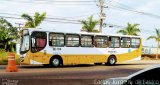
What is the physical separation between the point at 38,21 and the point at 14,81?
40186 mm

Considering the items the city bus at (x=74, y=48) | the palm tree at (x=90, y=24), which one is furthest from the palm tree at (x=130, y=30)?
the city bus at (x=74, y=48)

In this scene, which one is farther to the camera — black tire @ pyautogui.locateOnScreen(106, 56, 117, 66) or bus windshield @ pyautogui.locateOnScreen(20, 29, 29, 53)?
black tire @ pyautogui.locateOnScreen(106, 56, 117, 66)

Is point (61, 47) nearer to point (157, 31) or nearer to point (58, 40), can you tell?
point (58, 40)

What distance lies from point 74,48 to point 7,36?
29.3 m

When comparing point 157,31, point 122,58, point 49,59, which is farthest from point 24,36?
point 157,31

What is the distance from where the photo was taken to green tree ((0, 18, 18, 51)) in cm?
5447

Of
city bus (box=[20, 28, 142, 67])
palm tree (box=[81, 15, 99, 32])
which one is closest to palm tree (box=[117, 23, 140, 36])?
palm tree (box=[81, 15, 99, 32])

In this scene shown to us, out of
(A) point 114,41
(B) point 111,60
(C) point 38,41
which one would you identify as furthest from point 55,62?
(A) point 114,41

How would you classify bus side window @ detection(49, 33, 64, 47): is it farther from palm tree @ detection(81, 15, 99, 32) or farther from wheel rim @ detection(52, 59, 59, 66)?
palm tree @ detection(81, 15, 99, 32)

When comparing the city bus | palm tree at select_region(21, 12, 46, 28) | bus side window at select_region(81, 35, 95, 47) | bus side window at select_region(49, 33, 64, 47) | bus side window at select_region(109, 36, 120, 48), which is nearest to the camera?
the city bus

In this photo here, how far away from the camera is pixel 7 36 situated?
5534 cm

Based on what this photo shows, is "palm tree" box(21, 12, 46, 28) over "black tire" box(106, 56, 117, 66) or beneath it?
over

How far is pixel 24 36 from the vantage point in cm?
2617

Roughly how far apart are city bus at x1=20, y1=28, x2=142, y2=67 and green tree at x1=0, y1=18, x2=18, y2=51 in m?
25.8
